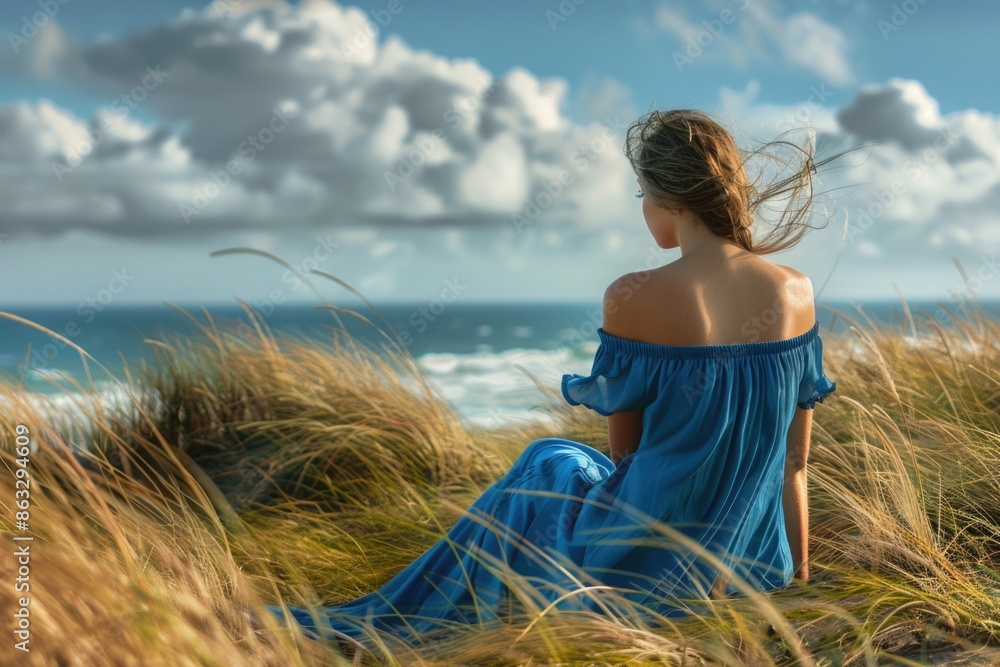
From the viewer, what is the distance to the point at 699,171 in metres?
2.17

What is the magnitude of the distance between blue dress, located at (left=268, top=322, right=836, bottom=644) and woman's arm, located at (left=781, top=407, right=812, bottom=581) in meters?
0.07

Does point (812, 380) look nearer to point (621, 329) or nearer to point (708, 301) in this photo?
point (708, 301)

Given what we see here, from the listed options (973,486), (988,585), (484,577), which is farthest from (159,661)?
(973,486)

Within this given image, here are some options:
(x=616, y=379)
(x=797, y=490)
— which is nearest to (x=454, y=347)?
(x=797, y=490)

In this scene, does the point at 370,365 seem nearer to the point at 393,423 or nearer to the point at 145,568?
the point at 393,423

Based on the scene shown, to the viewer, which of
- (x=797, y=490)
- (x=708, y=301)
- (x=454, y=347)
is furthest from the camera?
(x=454, y=347)

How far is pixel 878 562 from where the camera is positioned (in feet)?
8.02

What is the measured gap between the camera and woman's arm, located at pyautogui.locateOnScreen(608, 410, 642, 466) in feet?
7.41

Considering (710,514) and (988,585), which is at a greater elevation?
(710,514)

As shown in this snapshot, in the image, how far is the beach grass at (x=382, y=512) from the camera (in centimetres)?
167

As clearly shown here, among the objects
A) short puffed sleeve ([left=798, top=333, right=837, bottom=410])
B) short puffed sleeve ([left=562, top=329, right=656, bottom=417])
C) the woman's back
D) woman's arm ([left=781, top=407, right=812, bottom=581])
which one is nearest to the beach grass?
woman's arm ([left=781, top=407, right=812, bottom=581])

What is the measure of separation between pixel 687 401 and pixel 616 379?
0.19 metres

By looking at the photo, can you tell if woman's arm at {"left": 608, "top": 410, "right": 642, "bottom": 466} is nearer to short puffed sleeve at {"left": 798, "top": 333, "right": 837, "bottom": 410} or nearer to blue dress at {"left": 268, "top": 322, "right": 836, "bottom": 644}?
blue dress at {"left": 268, "top": 322, "right": 836, "bottom": 644}

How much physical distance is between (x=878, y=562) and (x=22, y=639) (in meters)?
2.23
